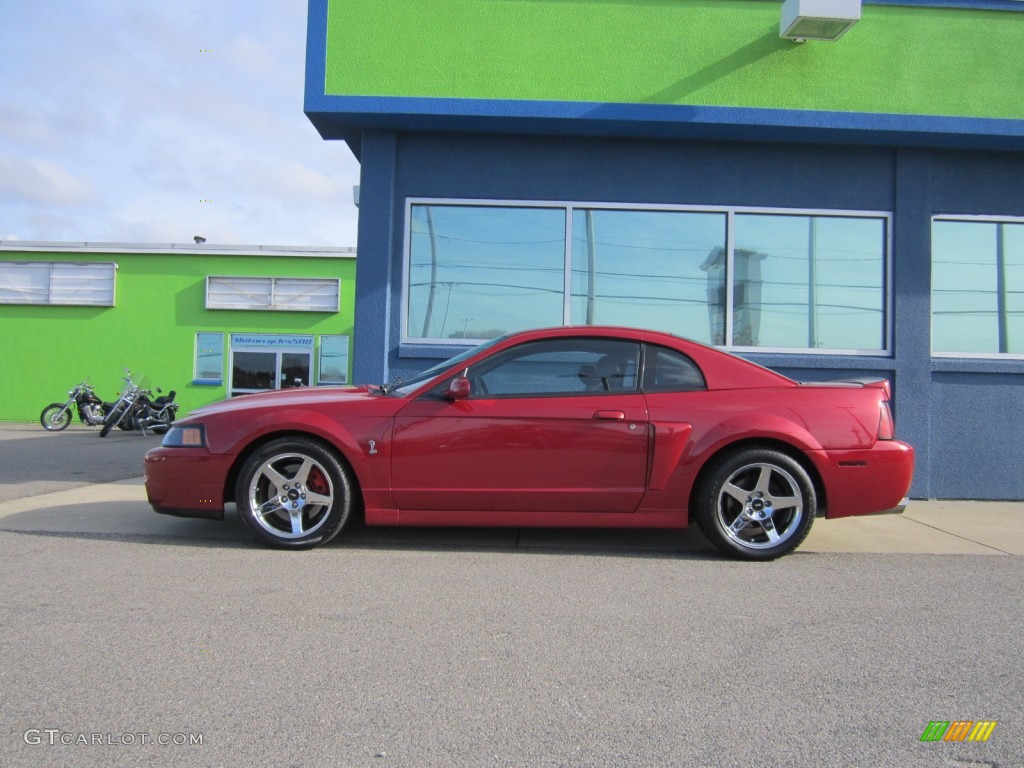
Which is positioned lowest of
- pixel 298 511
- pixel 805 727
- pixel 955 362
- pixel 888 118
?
pixel 805 727

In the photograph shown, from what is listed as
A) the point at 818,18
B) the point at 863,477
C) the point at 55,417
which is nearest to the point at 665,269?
the point at 818,18

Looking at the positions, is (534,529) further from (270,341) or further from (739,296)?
(270,341)

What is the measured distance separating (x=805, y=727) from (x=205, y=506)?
12.3ft

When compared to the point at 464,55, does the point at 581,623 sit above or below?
below

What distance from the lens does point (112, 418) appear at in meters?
16.4

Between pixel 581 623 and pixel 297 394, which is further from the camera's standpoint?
pixel 297 394

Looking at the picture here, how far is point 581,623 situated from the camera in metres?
3.78

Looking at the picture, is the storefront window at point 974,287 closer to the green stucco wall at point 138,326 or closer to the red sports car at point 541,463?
the red sports car at point 541,463

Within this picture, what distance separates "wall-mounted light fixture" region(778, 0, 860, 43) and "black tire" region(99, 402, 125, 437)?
14.2m

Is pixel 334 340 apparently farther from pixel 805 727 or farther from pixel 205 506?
pixel 805 727

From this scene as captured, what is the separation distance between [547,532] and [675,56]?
474 centimetres

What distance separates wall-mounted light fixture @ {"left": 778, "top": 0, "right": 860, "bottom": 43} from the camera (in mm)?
7199

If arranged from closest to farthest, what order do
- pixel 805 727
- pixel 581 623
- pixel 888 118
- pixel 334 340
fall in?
1. pixel 805 727
2. pixel 581 623
3. pixel 888 118
4. pixel 334 340

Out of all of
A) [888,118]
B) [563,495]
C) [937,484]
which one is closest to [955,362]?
[937,484]
